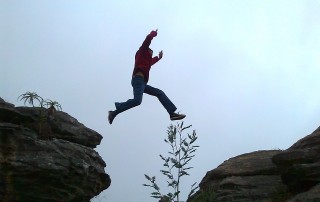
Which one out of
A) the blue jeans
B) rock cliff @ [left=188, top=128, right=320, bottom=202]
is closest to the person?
the blue jeans

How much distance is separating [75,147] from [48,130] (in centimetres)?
78

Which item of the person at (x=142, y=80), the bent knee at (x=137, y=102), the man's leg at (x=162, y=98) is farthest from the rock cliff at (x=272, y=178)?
the bent knee at (x=137, y=102)

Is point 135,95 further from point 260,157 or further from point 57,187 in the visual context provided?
point 260,157

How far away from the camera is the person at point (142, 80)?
10445 mm

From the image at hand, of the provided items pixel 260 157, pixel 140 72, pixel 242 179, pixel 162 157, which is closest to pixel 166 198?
pixel 162 157

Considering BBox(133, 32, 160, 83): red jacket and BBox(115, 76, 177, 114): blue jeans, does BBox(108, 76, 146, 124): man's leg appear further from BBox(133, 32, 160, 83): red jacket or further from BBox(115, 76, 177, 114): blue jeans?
BBox(133, 32, 160, 83): red jacket

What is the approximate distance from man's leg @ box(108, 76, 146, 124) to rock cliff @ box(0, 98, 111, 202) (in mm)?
Result: 1353

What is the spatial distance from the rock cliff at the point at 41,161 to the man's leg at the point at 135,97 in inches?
53.3

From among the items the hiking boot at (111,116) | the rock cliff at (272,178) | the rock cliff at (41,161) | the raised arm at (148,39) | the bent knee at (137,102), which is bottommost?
the rock cliff at (272,178)

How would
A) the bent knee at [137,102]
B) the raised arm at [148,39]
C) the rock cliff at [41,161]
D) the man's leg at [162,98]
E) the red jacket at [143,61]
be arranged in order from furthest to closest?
the man's leg at [162,98] < the red jacket at [143,61] < the bent knee at [137,102] < the raised arm at [148,39] < the rock cliff at [41,161]

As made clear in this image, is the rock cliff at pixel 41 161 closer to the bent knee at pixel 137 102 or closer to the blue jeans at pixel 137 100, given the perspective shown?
the blue jeans at pixel 137 100

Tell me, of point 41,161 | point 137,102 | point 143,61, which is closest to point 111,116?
point 137,102

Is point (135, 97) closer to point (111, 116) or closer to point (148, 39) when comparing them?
point (111, 116)

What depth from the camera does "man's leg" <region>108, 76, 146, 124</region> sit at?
10430 mm
